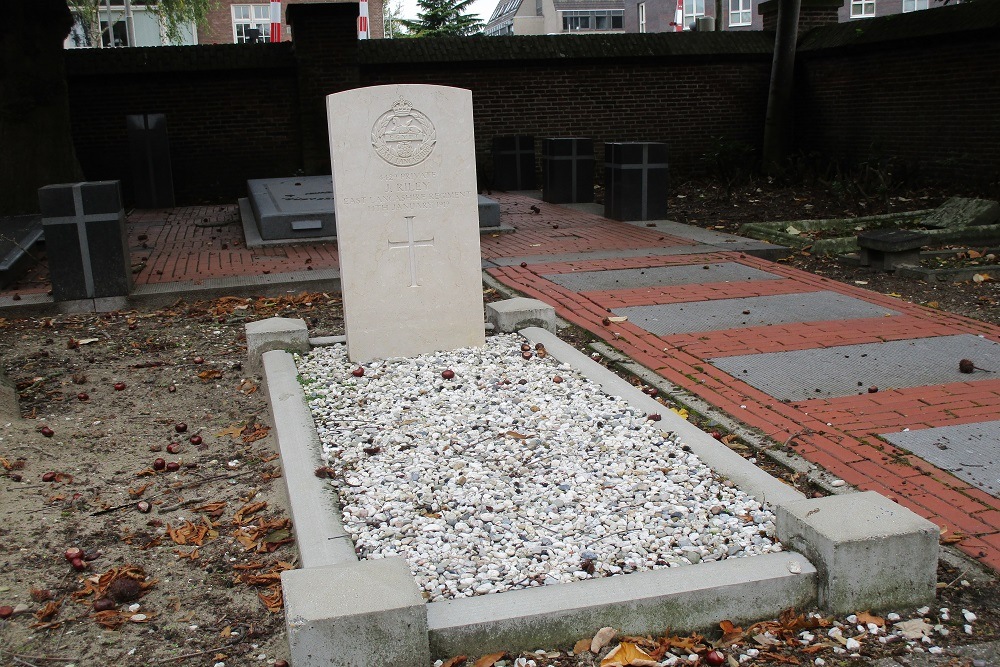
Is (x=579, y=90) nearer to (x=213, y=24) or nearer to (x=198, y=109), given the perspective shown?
(x=198, y=109)

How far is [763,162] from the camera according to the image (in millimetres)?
17781

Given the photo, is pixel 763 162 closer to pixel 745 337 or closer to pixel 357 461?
pixel 745 337

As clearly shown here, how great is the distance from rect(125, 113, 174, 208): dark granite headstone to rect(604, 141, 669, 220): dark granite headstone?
311 inches

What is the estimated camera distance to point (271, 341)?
6.29 metres

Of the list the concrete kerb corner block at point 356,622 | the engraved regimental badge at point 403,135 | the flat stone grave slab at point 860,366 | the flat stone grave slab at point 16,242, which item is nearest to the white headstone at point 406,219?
the engraved regimental badge at point 403,135

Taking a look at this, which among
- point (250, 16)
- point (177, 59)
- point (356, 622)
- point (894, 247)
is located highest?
point (250, 16)

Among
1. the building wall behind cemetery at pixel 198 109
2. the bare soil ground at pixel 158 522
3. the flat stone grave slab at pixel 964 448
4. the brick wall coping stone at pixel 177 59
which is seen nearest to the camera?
the bare soil ground at pixel 158 522

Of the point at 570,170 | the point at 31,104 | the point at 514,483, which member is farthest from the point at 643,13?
the point at 514,483

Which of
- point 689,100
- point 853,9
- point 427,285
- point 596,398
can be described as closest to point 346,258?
point 427,285

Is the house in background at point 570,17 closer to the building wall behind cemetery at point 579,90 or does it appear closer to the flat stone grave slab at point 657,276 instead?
the building wall behind cemetery at point 579,90

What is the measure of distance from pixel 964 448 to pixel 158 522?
376 centimetres

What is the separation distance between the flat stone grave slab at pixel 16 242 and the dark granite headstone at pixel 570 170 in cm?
758

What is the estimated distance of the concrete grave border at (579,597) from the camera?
2875 millimetres

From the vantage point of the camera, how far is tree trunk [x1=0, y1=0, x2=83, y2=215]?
493 inches
